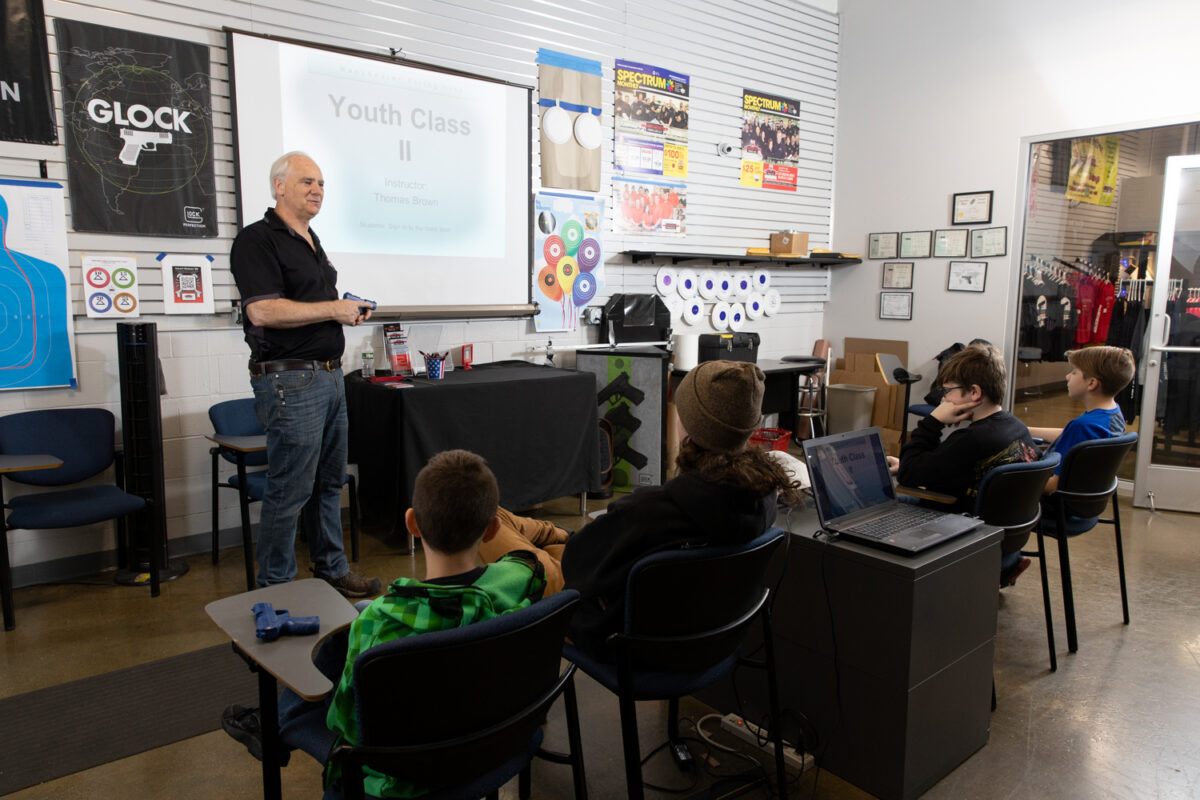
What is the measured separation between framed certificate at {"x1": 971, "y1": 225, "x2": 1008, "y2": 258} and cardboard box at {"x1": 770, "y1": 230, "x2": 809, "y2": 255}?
1.32m

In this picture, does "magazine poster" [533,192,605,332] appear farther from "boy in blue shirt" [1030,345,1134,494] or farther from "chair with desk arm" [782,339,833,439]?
"boy in blue shirt" [1030,345,1134,494]

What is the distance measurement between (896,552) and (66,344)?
361 cm

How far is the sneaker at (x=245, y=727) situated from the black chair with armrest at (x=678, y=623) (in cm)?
80

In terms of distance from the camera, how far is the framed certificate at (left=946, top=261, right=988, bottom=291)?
19.6 ft

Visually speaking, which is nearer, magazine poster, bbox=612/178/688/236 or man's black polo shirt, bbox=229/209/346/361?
man's black polo shirt, bbox=229/209/346/361

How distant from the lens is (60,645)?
2.85m

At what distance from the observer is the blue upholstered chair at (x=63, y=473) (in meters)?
2.99

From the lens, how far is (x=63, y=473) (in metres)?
3.32

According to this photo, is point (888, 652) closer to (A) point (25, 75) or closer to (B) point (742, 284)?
(A) point (25, 75)

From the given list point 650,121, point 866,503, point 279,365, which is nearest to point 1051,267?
point 650,121

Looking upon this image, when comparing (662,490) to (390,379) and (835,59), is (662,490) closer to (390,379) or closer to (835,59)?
(390,379)

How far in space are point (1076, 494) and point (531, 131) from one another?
3.74 m

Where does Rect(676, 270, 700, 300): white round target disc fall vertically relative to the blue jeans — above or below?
above

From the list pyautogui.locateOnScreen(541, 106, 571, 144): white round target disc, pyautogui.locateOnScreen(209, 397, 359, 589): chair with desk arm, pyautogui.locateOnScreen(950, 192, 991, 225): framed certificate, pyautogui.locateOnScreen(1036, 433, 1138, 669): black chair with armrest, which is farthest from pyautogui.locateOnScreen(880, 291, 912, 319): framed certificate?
pyautogui.locateOnScreen(209, 397, 359, 589): chair with desk arm
